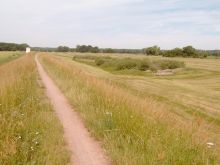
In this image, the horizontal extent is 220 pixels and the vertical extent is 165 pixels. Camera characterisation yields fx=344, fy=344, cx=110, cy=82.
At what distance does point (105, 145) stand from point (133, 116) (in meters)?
1.02

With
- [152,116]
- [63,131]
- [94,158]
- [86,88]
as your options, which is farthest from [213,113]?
[94,158]

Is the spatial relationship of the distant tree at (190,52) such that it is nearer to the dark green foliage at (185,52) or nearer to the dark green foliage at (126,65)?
the dark green foliage at (185,52)

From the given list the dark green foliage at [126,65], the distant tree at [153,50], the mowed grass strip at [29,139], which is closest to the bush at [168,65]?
the dark green foliage at [126,65]

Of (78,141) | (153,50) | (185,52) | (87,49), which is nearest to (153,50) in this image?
(153,50)

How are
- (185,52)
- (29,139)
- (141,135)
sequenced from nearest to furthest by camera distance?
(29,139) → (141,135) → (185,52)

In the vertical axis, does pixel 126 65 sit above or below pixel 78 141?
below

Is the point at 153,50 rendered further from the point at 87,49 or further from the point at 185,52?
the point at 87,49

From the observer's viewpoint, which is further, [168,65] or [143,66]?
[168,65]

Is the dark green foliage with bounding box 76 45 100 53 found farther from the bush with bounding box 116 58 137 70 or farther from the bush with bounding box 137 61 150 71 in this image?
the bush with bounding box 137 61 150 71

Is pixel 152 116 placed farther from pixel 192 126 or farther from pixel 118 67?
pixel 118 67

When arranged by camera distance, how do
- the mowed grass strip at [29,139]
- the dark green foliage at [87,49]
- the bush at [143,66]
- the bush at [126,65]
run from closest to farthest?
the mowed grass strip at [29,139], the bush at [143,66], the bush at [126,65], the dark green foliage at [87,49]

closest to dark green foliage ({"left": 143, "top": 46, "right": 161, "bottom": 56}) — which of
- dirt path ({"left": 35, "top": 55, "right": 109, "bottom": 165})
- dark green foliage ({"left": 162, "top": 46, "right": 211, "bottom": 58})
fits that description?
dark green foliage ({"left": 162, "top": 46, "right": 211, "bottom": 58})

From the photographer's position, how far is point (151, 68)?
4619 cm

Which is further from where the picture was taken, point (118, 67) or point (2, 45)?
point (2, 45)
